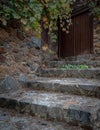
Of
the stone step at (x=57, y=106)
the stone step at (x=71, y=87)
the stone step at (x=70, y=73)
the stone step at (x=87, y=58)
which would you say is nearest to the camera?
the stone step at (x=57, y=106)

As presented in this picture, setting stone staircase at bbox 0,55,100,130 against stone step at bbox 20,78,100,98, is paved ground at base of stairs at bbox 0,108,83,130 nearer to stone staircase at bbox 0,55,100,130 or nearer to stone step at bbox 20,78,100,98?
stone staircase at bbox 0,55,100,130

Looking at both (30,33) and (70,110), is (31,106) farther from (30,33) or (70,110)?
(30,33)

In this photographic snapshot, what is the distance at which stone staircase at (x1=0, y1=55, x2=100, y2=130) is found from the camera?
5.53 ft

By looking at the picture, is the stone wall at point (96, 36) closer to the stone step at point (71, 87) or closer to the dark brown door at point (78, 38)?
the dark brown door at point (78, 38)

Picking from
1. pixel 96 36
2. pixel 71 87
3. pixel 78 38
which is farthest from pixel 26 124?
pixel 78 38

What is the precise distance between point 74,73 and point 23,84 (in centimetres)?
79

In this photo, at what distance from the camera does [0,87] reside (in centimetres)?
241

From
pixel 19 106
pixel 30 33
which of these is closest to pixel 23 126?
pixel 19 106

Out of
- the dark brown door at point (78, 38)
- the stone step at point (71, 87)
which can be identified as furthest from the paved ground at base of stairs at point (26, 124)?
the dark brown door at point (78, 38)

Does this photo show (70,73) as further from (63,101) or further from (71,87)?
(63,101)

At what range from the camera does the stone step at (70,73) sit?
2686 mm

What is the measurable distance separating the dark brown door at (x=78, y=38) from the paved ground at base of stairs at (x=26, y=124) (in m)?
3.49

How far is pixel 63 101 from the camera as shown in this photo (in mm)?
1972

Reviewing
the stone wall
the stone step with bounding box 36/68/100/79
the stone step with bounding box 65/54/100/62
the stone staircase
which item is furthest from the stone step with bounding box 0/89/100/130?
the stone wall
